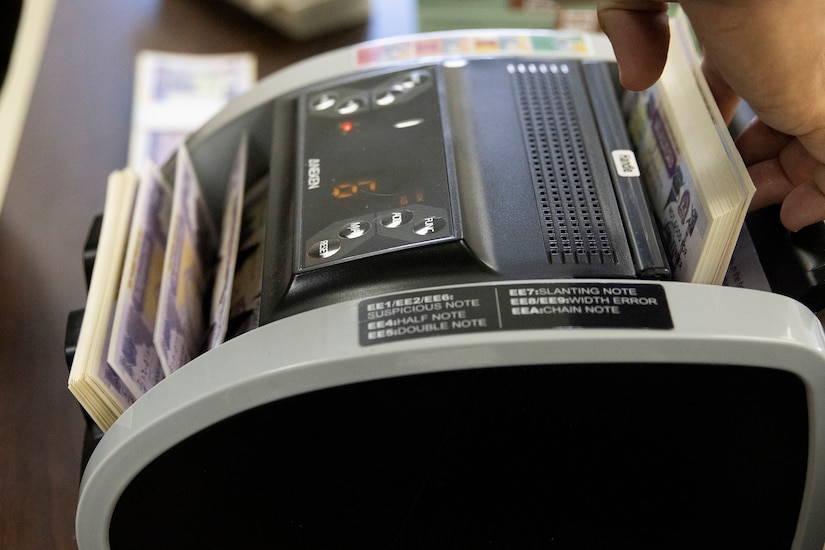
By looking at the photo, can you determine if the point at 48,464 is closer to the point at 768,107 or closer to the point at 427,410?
the point at 427,410

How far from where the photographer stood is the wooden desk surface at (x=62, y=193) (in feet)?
2.30

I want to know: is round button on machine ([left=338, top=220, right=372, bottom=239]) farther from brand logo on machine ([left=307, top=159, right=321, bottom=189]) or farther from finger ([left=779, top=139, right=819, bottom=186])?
finger ([left=779, top=139, right=819, bottom=186])

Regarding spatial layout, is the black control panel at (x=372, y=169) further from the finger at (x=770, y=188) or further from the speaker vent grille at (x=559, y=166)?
the finger at (x=770, y=188)

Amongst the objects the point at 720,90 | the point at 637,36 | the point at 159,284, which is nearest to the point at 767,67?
the point at 637,36

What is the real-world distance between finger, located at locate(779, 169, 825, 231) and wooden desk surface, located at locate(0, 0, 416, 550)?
2.01 feet

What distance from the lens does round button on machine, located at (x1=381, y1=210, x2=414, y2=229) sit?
0.57 m

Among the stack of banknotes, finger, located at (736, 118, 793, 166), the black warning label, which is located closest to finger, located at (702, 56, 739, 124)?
finger, located at (736, 118, 793, 166)

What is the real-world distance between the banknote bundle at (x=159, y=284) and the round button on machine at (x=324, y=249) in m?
0.08

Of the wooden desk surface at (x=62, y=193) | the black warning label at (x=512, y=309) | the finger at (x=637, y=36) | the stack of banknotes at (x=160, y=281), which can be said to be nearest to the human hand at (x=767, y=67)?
the finger at (x=637, y=36)

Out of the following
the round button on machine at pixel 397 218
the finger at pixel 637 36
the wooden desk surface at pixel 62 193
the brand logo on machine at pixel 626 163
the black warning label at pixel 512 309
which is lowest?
the wooden desk surface at pixel 62 193

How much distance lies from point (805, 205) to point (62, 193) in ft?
2.48

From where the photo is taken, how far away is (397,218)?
0.57m

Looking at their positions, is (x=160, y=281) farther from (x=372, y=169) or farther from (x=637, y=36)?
Answer: (x=637, y=36)

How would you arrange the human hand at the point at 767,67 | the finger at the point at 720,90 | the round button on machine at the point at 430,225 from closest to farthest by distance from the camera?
the human hand at the point at 767,67
the round button on machine at the point at 430,225
the finger at the point at 720,90
